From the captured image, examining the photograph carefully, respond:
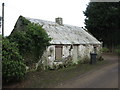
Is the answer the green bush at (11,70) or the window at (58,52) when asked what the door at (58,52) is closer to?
the window at (58,52)

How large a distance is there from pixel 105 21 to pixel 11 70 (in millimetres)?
23898

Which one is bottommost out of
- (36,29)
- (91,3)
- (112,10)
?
(36,29)

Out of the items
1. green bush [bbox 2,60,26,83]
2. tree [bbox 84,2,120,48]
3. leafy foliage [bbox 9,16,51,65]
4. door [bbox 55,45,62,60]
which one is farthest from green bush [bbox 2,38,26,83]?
tree [bbox 84,2,120,48]

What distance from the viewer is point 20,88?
778cm

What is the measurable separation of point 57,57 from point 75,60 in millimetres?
2946

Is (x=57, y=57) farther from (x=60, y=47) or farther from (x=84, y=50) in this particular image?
(x=84, y=50)

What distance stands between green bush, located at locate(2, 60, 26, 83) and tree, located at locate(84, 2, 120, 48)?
868 inches

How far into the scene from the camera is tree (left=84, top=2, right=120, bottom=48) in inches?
1030

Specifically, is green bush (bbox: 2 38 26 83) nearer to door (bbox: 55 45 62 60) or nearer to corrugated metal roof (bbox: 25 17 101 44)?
corrugated metal roof (bbox: 25 17 101 44)

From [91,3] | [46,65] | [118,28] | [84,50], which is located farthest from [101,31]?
[46,65]

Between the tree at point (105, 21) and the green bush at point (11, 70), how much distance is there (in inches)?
868

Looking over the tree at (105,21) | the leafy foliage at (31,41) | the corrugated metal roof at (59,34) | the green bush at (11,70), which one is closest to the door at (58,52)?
the corrugated metal roof at (59,34)

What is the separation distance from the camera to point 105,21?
27.7 m

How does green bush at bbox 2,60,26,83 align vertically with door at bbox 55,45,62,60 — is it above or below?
below
